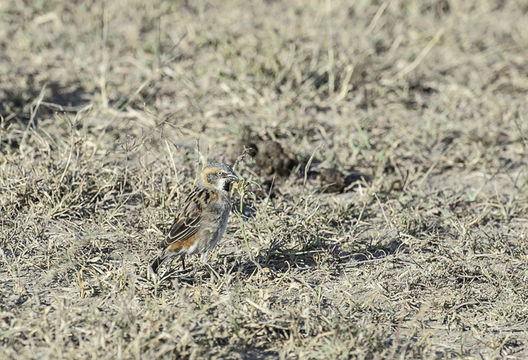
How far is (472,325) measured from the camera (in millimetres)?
5492

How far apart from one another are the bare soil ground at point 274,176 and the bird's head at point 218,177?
18 cm

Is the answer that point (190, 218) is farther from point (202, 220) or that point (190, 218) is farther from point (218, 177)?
point (218, 177)

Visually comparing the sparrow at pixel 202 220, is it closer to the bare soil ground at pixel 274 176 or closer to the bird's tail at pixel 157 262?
the bird's tail at pixel 157 262

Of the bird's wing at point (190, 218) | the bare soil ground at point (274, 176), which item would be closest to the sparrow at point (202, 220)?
the bird's wing at point (190, 218)

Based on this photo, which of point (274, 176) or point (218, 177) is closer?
point (218, 177)

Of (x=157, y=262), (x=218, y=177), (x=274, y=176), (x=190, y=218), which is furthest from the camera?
(x=274, y=176)

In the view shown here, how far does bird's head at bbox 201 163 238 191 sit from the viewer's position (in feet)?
20.1

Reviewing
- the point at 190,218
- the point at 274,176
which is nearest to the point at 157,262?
the point at 190,218

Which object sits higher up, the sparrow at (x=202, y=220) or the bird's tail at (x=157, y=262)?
the sparrow at (x=202, y=220)

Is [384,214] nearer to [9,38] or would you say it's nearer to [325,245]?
[325,245]

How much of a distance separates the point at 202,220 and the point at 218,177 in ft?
1.56

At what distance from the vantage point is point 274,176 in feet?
23.2

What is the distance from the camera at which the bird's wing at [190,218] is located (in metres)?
5.70

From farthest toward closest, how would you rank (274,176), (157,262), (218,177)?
(274,176), (218,177), (157,262)
